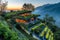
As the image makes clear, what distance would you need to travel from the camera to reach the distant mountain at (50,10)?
3.79 meters

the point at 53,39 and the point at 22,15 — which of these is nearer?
the point at 53,39

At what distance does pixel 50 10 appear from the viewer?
386cm

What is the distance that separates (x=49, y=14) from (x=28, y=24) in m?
0.52

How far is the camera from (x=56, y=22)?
12.4 ft

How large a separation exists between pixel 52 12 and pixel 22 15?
584 millimetres

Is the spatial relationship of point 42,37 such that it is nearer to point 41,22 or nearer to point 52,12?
point 41,22

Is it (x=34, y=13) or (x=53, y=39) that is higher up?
(x=34, y=13)

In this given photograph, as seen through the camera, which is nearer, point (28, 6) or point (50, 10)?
point (50, 10)

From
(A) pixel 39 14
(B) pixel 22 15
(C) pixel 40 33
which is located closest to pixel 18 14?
(B) pixel 22 15

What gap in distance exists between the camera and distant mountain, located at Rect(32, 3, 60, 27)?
3.79 metres

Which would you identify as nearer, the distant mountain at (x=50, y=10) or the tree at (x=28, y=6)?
the distant mountain at (x=50, y=10)

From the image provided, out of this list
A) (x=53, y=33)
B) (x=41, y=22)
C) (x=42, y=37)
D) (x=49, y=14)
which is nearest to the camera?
(x=42, y=37)

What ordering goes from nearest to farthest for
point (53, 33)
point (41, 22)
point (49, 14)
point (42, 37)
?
point (42, 37)
point (53, 33)
point (41, 22)
point (49, 14)

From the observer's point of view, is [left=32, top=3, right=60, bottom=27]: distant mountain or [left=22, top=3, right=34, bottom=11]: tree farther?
[left=22, top=3, right=34, bottom=11]: tree
